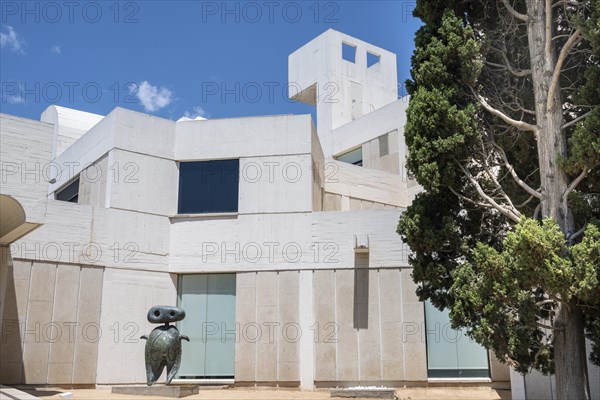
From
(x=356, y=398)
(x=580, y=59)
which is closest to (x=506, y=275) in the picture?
(x=580, y=59)

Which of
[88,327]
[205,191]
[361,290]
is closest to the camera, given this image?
[88,327]

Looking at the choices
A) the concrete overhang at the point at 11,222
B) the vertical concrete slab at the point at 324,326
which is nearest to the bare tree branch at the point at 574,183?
the vertical concrete slab at the point at 324,326

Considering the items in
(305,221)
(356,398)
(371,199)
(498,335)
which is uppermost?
(371,199)

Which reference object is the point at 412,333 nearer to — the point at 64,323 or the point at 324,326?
the point at 324,326

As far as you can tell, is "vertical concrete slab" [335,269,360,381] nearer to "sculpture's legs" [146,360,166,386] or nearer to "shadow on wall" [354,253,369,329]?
"shadow on wall" [354,253,369,329]

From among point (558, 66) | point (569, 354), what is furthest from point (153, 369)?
point (558, 66)

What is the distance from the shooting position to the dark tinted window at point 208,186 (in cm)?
2045

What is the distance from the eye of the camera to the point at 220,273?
19984 millimetres

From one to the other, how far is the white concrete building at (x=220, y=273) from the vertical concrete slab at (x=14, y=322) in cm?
3

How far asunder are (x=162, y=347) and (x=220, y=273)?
4.98 meters

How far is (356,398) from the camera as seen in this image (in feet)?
51.6

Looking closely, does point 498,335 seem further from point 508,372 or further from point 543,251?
point 508,372

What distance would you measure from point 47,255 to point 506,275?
12.9 m

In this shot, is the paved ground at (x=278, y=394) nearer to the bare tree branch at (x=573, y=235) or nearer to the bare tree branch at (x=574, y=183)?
the bare tree branch at (x=573, y=235)
